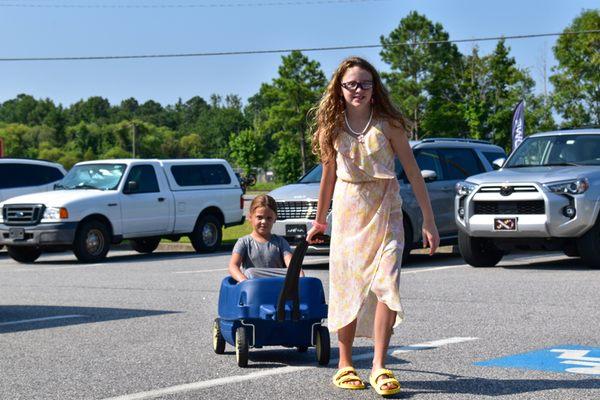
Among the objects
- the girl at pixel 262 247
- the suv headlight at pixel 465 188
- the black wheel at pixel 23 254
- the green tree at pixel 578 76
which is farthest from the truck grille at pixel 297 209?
the green tree at pixel 578 76

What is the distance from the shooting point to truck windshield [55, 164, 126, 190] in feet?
69.1

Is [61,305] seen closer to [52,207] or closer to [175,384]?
[175,384]

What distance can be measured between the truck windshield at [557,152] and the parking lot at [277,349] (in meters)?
1.64

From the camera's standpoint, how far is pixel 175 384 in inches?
270

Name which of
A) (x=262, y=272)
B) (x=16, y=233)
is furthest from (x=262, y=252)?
(x=16, y=233)

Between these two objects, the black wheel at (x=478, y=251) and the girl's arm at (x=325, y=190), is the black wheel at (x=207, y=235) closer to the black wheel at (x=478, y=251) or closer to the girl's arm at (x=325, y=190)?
the black wheel at (x=478, y=251)

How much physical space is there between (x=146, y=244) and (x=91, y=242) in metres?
2.80

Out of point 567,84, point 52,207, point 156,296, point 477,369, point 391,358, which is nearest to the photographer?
point 477,369

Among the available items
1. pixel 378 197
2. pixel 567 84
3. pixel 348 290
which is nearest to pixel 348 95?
pixel 378 197

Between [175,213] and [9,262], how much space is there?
3101mm

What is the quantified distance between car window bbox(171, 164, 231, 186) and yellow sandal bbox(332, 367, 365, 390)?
1579 cm

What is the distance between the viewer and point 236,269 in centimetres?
798

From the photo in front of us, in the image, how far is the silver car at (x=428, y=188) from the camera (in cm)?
1678

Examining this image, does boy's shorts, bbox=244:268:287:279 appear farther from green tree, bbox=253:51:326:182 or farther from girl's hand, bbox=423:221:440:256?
green tree, bbox=253:51:326:182
